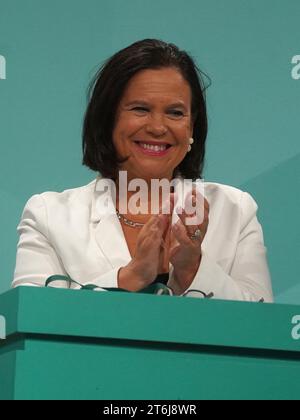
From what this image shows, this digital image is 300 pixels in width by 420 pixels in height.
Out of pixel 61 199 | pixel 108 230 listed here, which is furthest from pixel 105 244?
pixel 61 199

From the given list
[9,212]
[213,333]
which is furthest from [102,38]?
[213,333]

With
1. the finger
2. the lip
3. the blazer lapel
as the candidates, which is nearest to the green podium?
the finger

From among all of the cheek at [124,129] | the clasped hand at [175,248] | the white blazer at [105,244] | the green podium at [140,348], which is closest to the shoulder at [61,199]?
the white blazer at [105,244]

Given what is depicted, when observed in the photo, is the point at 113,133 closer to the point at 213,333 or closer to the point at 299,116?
the point at 299,116

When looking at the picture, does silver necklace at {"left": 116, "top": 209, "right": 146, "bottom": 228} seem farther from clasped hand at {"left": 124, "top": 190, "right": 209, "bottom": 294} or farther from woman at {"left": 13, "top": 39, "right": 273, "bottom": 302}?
clasped hand at {"left": 124, "top": 190, "right": 209, "bottom": 294}

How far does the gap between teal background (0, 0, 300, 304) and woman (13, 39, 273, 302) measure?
163 mm

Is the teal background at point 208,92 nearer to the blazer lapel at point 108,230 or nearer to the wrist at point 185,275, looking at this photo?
the blazer lapel at point 108,230

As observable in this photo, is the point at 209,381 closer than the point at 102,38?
Yes

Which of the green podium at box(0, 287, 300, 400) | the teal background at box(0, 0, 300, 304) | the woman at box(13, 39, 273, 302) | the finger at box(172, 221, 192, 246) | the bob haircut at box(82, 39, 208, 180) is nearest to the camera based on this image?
the green podium at box(0, 287, 300, 400)

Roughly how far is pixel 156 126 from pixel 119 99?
0.29 ft

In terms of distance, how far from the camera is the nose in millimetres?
2230

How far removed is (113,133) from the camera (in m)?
2.29

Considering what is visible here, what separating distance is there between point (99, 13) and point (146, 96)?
392 mm
